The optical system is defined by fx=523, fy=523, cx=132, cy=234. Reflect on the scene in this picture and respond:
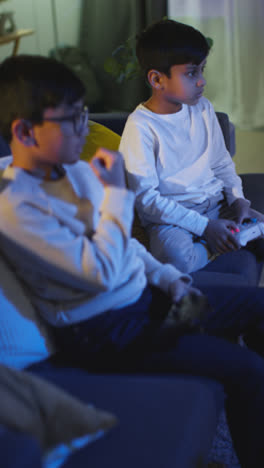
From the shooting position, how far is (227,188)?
1.93m

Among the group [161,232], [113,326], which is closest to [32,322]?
[113,326]

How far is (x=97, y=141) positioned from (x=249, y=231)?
0.60 metres

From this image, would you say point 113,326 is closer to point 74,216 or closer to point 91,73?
point 74,216

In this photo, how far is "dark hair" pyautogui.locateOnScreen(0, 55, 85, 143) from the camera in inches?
42.9

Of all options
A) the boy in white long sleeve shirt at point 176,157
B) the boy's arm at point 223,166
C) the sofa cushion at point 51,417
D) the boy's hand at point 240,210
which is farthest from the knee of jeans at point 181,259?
the sofa cushion at point 51,417

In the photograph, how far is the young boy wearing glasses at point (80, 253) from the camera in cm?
106

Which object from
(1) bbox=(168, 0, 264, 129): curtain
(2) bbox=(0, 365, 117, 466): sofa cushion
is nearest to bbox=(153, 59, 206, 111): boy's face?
(2) bbox=(0, 365, 117, 466): sofa cushion

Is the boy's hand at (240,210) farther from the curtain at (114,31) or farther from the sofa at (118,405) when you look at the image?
the curtain at (114,31)

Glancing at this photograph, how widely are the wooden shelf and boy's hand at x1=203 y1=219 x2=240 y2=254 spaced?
10.0ft

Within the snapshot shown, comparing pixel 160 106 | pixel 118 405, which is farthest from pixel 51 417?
pixel 160 106

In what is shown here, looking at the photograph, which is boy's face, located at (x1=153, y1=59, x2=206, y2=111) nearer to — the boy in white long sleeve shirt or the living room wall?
the boy in white long sleeve shirt

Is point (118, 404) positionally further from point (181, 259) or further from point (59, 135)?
point (181, 259)

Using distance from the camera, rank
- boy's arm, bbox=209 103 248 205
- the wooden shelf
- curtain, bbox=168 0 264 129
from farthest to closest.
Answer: curtain, bbox=168 0 264 129, the wooden shelf, boy's arm, bbox=209 103 248 205

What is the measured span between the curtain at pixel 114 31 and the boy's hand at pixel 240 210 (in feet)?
9.29
